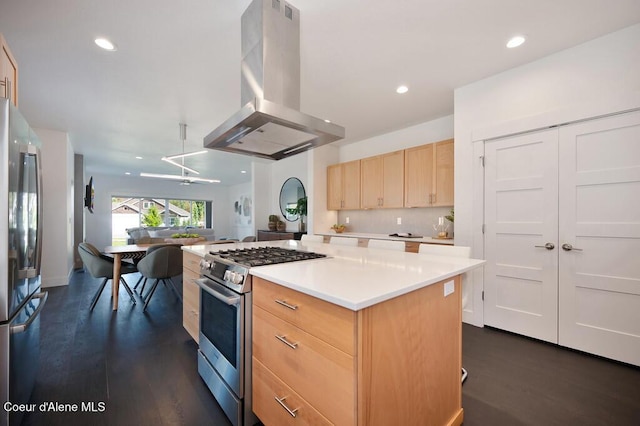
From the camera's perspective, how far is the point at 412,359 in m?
1.14

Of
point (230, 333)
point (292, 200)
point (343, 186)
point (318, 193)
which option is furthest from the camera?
point (292, 200)

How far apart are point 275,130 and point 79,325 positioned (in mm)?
2940

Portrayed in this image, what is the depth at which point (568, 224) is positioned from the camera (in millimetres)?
2326

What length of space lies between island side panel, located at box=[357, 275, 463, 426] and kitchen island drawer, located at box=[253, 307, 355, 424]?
0.18 ft

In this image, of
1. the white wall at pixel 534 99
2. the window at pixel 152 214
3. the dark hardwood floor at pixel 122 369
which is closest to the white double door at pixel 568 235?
the white wall at pixel 534 99

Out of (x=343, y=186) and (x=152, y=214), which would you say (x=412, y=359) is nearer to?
(x=343, y=186)

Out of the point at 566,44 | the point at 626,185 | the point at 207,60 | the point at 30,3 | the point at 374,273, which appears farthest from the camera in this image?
the point at 207,60

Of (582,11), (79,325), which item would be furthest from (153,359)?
(582,11)

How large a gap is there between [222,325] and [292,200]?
15.7 ft

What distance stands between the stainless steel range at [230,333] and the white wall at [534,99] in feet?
6.55

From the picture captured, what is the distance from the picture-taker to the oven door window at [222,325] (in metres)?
1.48

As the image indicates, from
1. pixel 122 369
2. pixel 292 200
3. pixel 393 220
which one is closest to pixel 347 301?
pixel 122 369

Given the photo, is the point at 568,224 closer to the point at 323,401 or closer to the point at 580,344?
the point at 580,344

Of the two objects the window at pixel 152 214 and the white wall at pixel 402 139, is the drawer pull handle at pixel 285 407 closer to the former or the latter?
the white wall at pixel 402 139
